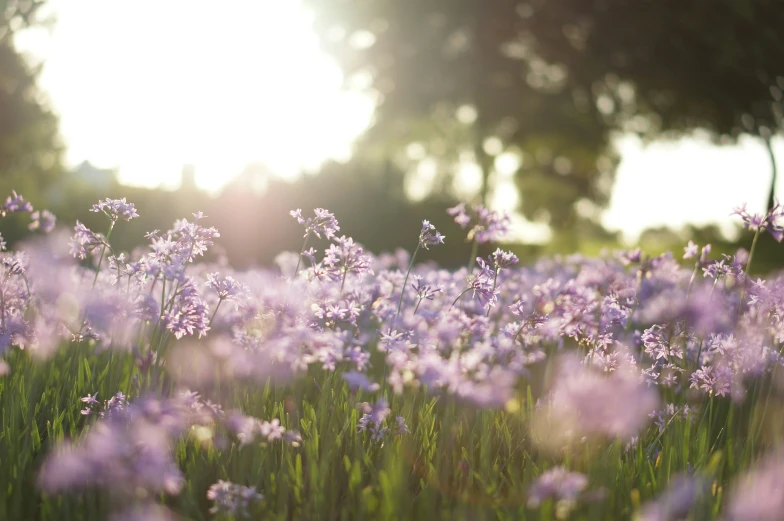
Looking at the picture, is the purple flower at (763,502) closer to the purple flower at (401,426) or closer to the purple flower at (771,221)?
the purple flower at (401,426)

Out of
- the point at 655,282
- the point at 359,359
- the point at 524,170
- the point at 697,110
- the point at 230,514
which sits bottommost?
the point at 230,514

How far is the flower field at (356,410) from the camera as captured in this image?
97.4 inches

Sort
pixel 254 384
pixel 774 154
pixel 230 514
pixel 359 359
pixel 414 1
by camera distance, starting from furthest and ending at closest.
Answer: pixel 774 154 → pixel 414 1 → pixel 254 384 → pixel 359 359 → pixel 230 514

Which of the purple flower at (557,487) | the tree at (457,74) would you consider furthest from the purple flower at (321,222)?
the tree at (457,74)

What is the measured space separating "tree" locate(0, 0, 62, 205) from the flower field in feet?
83.3

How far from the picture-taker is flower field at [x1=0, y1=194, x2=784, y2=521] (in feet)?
8.12

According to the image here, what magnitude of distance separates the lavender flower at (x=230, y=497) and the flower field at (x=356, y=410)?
1 cm

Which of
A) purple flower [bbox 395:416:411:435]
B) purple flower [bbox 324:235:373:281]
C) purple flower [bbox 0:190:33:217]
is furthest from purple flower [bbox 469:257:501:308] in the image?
purple flower [bbox 0:190:33:217]

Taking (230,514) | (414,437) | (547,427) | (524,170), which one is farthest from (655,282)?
(524,170)

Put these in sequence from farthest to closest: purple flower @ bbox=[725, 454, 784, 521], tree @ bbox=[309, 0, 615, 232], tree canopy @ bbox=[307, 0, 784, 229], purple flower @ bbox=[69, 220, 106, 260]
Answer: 1. tree @ bbox=[309, 0, 615, 232]
2. tree canopy @ bbox=[307, 0, 784, 229]
3. purple flower @ bbox=[69, 220, 106, 260]
4. purple flower @ bbox=[725, 454, 784, 521]

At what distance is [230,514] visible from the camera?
259cm

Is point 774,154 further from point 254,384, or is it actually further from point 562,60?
point 254,384

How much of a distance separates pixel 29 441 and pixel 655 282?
530cm

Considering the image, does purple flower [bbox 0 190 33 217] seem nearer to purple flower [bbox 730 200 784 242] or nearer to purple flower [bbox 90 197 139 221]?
purple flower [bbox 90 197 139 221]
